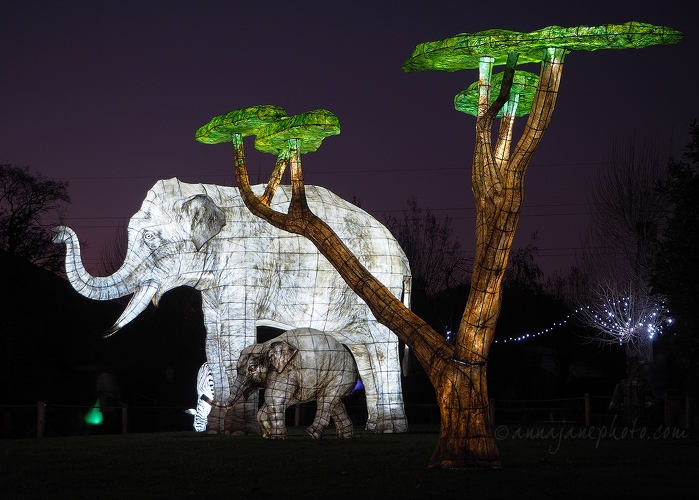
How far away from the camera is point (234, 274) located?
14.6m

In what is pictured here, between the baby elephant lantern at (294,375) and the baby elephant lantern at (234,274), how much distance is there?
30.6 inches

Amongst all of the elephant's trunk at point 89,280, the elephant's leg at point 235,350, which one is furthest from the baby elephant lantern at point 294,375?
the elephant's trunk at point 89,280

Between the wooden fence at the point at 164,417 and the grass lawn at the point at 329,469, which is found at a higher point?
the wooden fence at the point at 164,417

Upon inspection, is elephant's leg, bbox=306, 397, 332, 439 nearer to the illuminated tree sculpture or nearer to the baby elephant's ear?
the baby elephant's ear

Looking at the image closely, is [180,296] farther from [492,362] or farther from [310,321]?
[310,321]

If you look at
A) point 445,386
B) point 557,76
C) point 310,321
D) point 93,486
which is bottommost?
point 93,486

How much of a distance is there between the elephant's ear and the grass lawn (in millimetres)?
2805

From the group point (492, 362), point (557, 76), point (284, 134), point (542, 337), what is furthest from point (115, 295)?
point (542, 337)

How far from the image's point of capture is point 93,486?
848cm

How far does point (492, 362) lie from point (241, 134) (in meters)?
19.1

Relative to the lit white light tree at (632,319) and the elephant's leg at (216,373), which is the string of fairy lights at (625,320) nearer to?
the lit white light tree at (632,319)

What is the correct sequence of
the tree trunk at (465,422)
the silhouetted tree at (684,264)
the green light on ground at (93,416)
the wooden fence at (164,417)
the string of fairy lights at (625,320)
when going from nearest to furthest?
the tree trunk at (465,422), the silhouetted tree at (684,264), the wooden fence at (164,417), the green light on ground at (93,416), the string of fairy lights at (625,320)

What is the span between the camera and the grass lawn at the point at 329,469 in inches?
316

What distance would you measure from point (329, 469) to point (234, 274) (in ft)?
17.7
